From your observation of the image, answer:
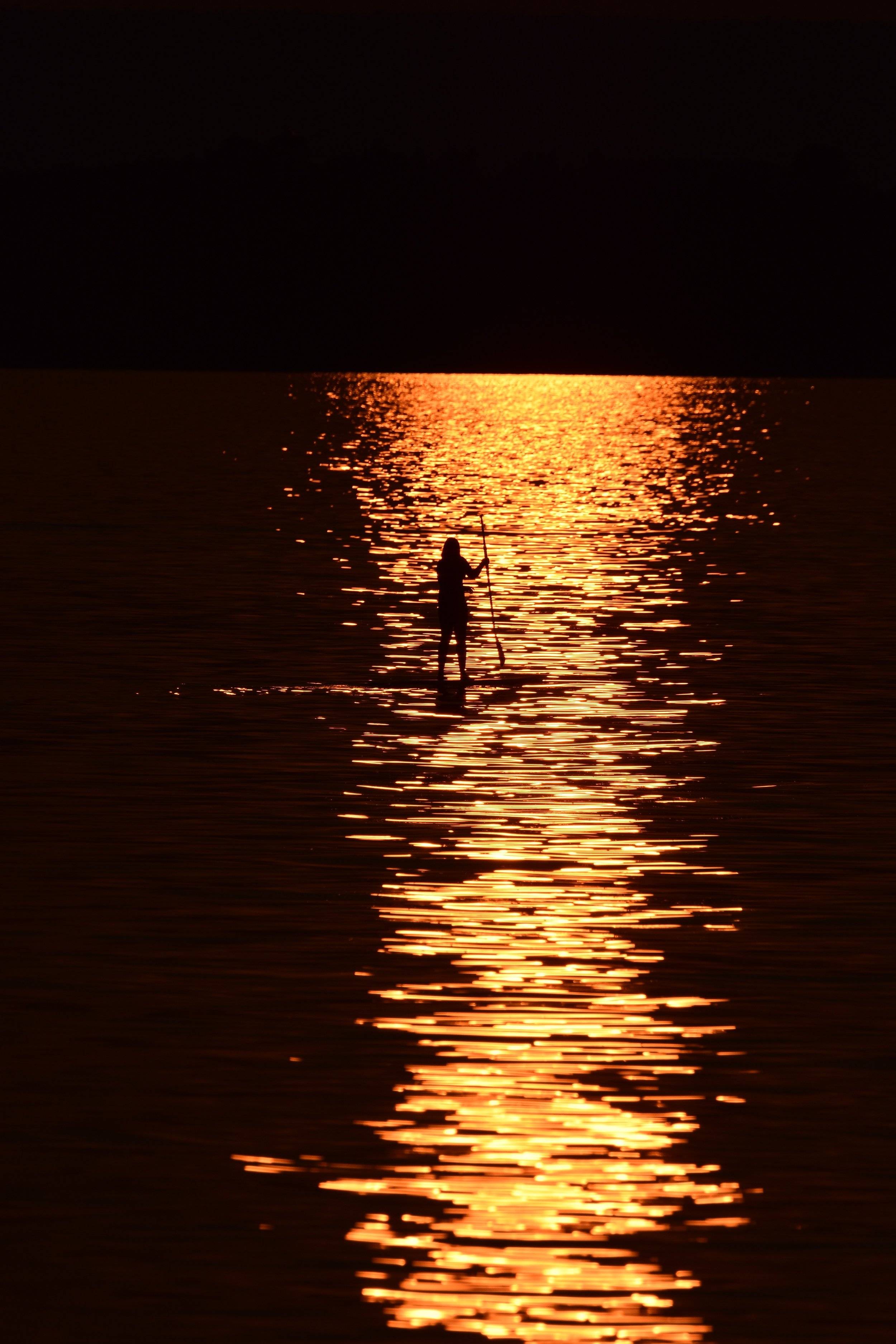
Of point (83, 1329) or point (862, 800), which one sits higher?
point (862, 800)

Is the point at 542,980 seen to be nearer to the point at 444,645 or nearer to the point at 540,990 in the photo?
the point at 540,990

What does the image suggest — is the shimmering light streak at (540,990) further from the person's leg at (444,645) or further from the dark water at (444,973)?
the person's leg at (444,645)

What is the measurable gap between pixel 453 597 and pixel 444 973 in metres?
11.6

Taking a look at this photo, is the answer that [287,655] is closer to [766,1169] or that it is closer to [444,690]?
[444,690]

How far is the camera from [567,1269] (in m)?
9.05

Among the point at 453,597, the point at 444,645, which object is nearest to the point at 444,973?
the point at 453,597

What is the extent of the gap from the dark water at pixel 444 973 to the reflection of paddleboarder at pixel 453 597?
1.69ft

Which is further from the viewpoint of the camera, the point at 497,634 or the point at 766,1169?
the point at 497,634

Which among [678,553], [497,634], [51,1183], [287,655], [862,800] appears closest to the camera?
[51,1183]

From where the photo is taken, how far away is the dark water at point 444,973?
30.1 feet

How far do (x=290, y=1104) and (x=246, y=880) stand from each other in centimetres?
469

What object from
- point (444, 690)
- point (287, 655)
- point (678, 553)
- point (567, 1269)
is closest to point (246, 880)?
point (567, 1269)

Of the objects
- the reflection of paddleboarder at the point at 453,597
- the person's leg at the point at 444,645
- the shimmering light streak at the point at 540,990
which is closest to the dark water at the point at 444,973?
the shimmering light streak at the point at 540,990

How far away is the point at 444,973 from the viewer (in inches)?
530
